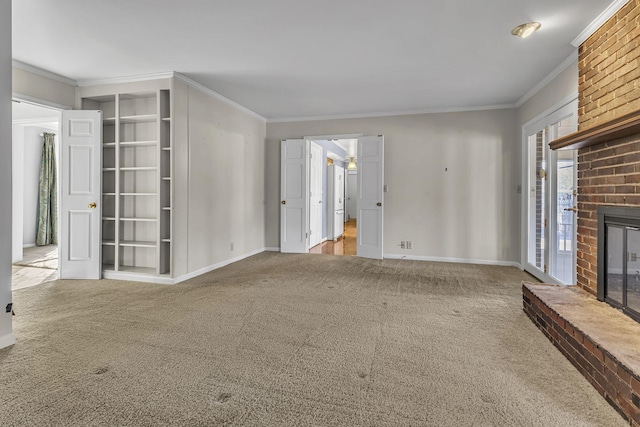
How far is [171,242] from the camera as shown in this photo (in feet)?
13.5

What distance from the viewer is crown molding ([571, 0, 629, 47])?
102 inches

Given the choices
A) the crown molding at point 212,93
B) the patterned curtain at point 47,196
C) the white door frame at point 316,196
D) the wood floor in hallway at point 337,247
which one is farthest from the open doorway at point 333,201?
the patterned curtain at point 47,196

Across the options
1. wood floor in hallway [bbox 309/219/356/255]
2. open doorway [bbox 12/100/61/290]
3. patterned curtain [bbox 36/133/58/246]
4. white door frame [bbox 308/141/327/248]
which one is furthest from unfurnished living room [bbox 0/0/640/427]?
patterned curtain [bbox 36/133/58/246]

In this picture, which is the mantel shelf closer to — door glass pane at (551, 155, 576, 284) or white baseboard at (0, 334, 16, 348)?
door glass pane at (551, 155, 576, 284)

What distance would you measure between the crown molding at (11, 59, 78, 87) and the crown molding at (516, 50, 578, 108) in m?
5.85

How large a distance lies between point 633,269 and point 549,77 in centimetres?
269

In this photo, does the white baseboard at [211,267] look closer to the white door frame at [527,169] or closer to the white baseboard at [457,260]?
the white baseboard at [457,260]

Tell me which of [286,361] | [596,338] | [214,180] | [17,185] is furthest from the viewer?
[17,185]

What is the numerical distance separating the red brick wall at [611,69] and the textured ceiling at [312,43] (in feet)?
0.66

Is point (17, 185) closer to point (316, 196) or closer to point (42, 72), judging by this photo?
point (42, 72)

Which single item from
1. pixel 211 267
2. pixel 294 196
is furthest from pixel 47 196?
pixel 294 196

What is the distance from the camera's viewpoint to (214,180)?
4.90m

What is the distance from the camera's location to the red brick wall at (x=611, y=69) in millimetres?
2455

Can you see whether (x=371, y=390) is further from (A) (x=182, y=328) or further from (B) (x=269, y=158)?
(B) (x=269, y=158)
